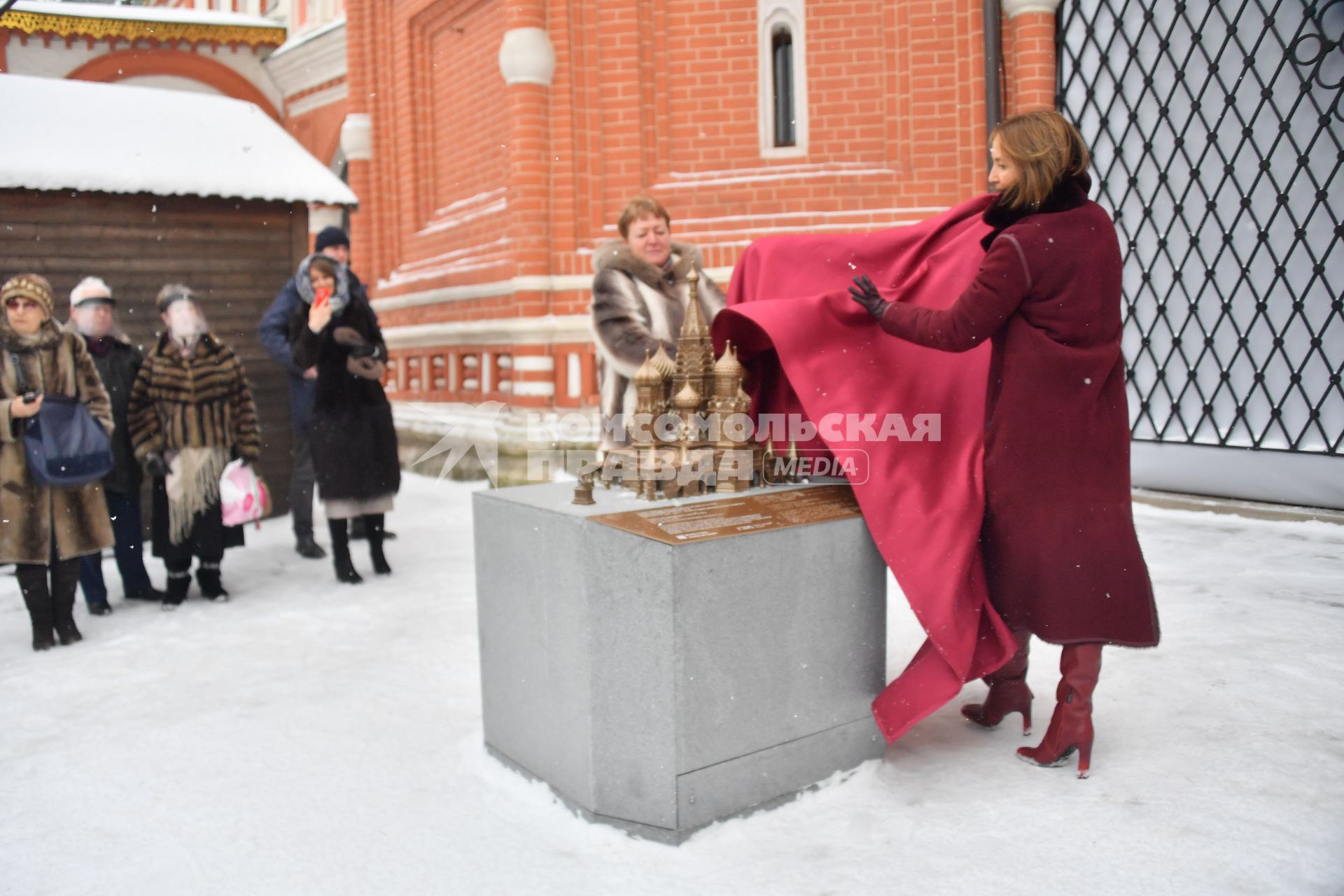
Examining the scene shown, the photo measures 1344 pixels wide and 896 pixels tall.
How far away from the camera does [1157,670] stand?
3691 mm

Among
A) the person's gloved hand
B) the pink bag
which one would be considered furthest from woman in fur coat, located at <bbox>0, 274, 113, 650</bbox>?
the person's gloved hand

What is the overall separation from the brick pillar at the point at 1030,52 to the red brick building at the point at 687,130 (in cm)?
1

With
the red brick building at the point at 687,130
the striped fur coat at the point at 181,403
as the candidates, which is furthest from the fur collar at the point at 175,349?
the red brick building at the point at 687,130

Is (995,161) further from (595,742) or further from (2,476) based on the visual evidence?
(2,476)

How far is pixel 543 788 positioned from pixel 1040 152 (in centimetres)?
227

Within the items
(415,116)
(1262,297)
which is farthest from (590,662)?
(415,116)

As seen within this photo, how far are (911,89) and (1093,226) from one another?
5.18 meters

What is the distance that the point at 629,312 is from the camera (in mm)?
3930

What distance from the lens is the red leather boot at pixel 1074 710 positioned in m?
2.80

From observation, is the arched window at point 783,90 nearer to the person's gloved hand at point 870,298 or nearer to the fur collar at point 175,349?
the fur collar at point 175,349

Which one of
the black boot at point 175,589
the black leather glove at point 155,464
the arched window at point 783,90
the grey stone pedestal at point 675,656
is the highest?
the arched window at point 783,90

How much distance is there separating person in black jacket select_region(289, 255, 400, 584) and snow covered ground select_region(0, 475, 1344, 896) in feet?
3.34

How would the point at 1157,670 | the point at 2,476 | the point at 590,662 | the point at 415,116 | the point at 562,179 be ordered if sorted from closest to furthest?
the point at 590,662
the point at 1157,670
the point at 2,476
the point at 562,179
the point at 415,116

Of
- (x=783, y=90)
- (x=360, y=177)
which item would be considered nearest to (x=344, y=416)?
(x=783, y=90)
